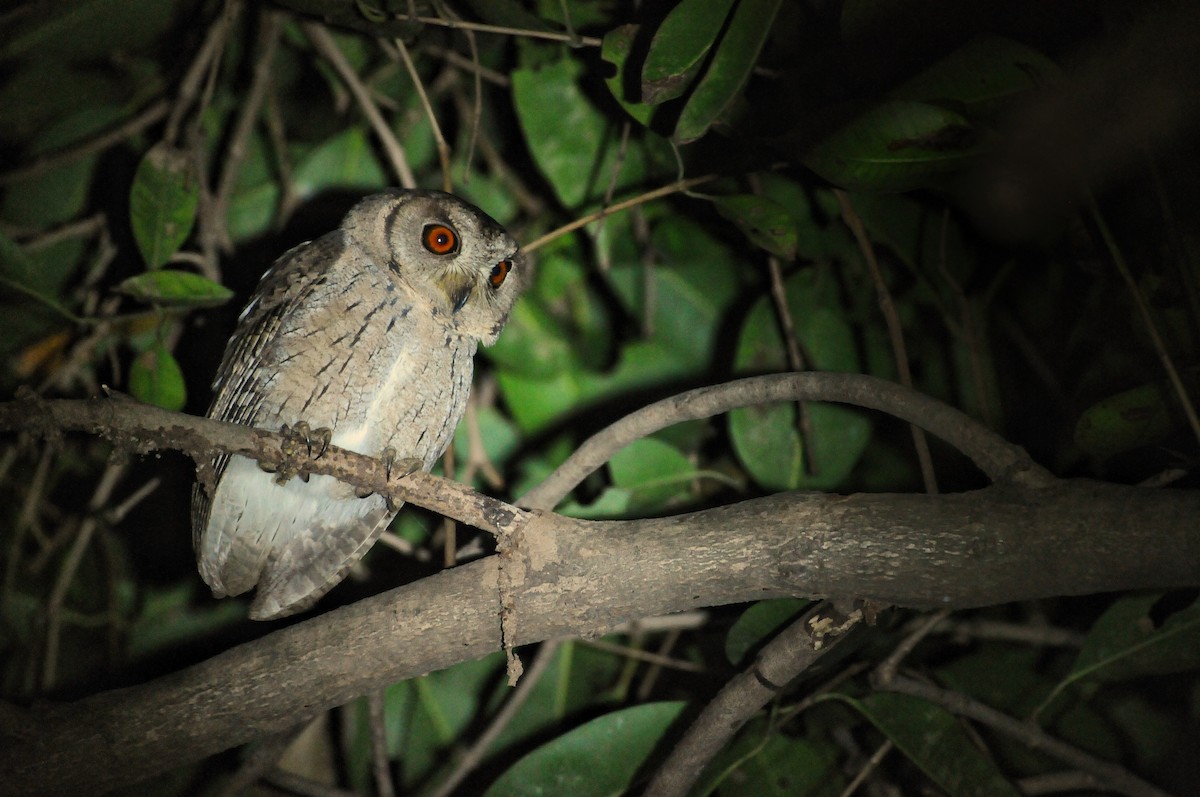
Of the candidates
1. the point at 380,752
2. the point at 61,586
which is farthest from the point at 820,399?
the point at 61,586

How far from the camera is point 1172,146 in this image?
1.28 meters

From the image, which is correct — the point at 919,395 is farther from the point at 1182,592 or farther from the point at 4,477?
the point at 4,477

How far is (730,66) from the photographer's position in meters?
1.20

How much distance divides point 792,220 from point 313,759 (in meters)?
1.76

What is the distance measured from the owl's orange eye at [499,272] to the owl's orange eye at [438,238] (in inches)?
3.9

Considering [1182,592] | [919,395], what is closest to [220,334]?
[919,395]

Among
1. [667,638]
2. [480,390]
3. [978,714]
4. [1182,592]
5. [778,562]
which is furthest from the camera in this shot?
[480,390]

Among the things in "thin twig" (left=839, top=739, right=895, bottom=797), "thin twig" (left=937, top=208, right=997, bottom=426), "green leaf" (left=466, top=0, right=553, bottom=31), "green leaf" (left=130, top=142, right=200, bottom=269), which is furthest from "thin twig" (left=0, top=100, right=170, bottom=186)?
"thin twig" (left=839, top=739, right=895, bottom=797)

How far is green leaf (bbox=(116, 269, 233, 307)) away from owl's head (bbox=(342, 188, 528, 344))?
0.86 feet

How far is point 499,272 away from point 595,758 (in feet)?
3.04

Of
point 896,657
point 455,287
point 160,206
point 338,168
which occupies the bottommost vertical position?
point 896,657

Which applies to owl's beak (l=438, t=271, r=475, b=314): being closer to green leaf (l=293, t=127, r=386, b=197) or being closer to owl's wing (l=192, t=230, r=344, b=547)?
owl's wing (l=192, t=230, r=344, b=547)

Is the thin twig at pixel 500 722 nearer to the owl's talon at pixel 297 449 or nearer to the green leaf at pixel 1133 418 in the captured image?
the owl's talon at pixel 297 449

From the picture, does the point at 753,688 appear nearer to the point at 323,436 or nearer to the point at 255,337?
the point at 323,436
